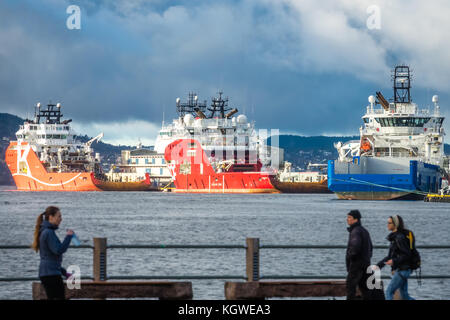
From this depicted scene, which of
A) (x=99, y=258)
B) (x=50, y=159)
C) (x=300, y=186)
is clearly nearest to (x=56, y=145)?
(x=50, y=159)

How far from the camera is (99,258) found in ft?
40.5

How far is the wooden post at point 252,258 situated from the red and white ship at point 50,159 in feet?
367

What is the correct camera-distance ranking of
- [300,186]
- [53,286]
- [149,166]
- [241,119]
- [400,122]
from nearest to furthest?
[53,286], [400,122], [300,186], [241,119], [149,166]

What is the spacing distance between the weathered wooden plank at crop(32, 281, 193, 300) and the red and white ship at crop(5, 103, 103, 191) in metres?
111

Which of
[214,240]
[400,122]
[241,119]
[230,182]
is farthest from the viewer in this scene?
[241,119]

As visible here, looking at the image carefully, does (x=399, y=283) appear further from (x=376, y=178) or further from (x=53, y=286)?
(x=376, y=178)

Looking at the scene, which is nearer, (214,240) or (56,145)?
(214,240)

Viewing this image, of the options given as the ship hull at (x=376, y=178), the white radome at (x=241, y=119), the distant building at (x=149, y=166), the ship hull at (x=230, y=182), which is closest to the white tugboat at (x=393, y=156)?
the ship hull at (x=376, y=178)

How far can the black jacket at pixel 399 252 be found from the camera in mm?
11664

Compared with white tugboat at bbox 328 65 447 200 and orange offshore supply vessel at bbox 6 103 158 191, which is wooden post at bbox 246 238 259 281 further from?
orange offshore supply vessel at bbox 6 103 158 191

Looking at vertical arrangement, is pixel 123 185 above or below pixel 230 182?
below

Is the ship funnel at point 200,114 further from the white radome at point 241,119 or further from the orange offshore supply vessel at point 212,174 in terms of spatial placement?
the orange offshore supply vessel at point 212,174

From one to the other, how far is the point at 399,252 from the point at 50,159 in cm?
11726
